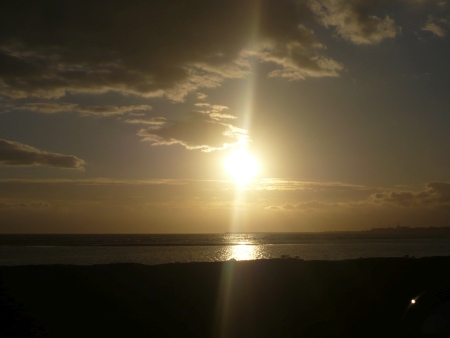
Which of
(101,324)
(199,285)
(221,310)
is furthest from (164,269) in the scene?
(101,324)

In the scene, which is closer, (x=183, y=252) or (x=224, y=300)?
(x=224, y=300)

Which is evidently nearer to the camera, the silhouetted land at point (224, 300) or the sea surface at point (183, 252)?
the silhouetted land at point (224, 300)

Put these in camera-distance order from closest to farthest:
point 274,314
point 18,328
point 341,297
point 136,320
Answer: point 18,328
point 136,320
point 274,314
point 341,297

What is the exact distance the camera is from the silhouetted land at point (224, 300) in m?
11.7

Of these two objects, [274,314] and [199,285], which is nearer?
[274,314]

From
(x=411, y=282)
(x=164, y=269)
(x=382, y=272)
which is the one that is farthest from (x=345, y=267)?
(x=164, y=269)

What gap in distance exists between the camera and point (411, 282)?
18656mm

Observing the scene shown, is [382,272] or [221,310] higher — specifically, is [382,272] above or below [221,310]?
above

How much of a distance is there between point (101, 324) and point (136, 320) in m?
0.98

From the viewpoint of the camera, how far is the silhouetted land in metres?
11.7

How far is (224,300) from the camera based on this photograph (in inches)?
627

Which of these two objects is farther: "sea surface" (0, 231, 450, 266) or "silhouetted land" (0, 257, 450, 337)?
"sea surface" (0, 231, 450, 266)

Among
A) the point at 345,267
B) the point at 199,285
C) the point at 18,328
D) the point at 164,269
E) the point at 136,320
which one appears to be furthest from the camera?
the point at 345,267

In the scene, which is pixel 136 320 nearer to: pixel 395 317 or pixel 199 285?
pixel 199 285
